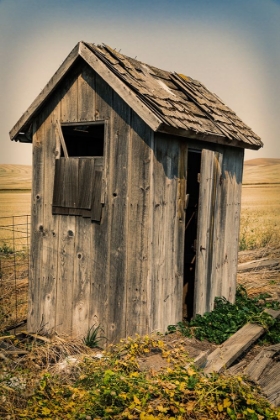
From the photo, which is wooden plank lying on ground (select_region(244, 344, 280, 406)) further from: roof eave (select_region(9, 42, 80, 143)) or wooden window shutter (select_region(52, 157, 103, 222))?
roof eave (select_region(9, 42, 80, 143))

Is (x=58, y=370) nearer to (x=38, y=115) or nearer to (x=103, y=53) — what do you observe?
(x=38, y=115)

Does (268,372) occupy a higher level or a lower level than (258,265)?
lower

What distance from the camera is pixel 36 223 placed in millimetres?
7543

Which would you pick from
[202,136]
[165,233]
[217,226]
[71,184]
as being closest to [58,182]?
[71,184]

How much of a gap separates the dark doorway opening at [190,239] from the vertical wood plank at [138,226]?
171 cm

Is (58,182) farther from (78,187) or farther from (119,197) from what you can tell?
(119,197)

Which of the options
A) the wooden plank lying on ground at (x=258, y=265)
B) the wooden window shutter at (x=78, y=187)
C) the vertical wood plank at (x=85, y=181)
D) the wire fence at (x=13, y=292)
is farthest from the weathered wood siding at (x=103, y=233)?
the wooden plank lying on ground at (x=258, y=265)

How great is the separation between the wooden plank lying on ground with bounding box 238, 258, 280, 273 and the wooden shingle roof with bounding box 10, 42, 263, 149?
4.39 metres

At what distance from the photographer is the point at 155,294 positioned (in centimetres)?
649

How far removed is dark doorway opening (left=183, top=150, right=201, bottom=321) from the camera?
824 cm

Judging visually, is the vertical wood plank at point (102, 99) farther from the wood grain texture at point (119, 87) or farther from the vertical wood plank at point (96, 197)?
the vertical wood plank at point (96, 197)

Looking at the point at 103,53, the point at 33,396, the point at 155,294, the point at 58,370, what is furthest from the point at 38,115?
the point at 33,396

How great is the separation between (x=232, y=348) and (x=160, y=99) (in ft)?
11.9

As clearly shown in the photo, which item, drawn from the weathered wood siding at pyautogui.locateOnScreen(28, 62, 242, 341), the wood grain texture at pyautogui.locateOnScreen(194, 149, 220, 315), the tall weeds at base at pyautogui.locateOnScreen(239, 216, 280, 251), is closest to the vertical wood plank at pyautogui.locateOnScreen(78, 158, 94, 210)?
the weathered wood siding at pyautogui.locateOnScreen(28, 62, 242, 341)
